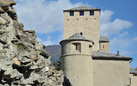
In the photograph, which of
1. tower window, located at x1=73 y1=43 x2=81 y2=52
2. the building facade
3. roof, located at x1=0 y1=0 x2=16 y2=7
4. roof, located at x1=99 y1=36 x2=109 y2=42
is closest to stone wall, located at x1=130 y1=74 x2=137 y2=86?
the building facade

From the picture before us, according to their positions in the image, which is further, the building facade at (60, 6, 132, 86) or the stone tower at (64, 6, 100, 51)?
the stone tower at (64, 6, 100, 51)

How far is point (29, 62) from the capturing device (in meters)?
6.26

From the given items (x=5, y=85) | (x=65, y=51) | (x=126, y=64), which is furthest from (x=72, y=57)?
(x=5, y=85)

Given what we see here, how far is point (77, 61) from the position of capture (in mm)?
17984

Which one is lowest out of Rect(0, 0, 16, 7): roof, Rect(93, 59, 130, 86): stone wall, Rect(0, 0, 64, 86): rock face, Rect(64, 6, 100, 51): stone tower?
Rect(93, 59, 130, 86): stone wall

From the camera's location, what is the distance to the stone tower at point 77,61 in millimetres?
17703

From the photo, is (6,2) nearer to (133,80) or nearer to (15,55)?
A: (15,55)

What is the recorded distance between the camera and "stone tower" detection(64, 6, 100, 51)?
32.8 m

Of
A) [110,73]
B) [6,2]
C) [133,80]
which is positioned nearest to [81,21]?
[133,80]

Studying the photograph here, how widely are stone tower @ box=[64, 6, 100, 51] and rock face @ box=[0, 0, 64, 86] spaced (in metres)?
25.7

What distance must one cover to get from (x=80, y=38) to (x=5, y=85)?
1332cm

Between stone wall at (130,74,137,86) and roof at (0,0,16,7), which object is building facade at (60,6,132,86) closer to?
stone wall at (130,74,137,86)

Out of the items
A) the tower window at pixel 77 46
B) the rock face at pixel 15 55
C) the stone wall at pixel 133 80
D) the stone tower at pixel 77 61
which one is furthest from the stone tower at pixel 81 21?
the rock face at pixel 15 55

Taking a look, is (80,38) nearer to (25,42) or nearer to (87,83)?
(87,83)
